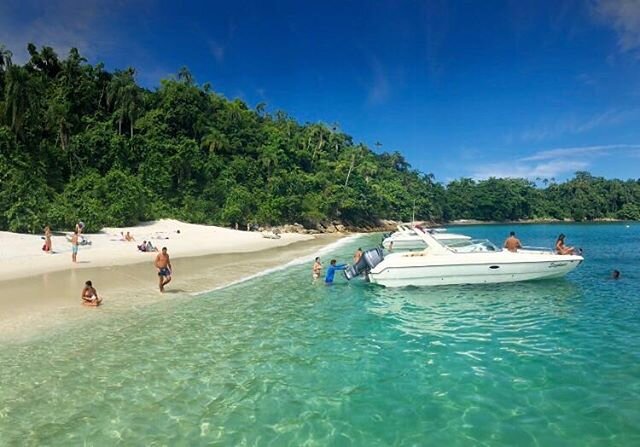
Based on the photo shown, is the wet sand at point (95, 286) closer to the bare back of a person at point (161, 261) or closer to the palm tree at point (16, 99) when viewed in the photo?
the bare back of a person at point (161, 261)

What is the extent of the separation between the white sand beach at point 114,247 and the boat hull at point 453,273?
1530 centimetres

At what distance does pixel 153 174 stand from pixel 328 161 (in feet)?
162

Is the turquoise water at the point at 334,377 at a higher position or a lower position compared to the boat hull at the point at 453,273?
lower

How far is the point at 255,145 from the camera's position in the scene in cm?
8369

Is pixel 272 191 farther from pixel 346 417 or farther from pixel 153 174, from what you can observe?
pixel 346 417

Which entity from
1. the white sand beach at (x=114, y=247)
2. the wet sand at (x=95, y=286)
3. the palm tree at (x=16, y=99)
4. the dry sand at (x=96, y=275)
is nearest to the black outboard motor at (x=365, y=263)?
the wet sand at (x=95, y=286)

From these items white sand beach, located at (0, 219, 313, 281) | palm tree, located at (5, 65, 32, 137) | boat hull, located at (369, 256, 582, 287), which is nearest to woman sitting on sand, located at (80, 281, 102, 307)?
white sand beach, located at (0, 219, 313, 281)

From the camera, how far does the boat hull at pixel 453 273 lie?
1703 centimetres

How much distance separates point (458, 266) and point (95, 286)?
1439 centimetres

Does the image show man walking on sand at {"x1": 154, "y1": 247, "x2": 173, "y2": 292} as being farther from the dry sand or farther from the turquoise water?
the turquoise water

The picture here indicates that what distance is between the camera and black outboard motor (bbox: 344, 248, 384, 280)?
59.6 ft

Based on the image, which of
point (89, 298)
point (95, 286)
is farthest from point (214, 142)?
point (89, 298)

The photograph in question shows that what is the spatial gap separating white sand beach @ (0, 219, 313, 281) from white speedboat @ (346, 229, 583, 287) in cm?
1554

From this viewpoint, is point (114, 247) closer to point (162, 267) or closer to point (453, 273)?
point (162, 267)
